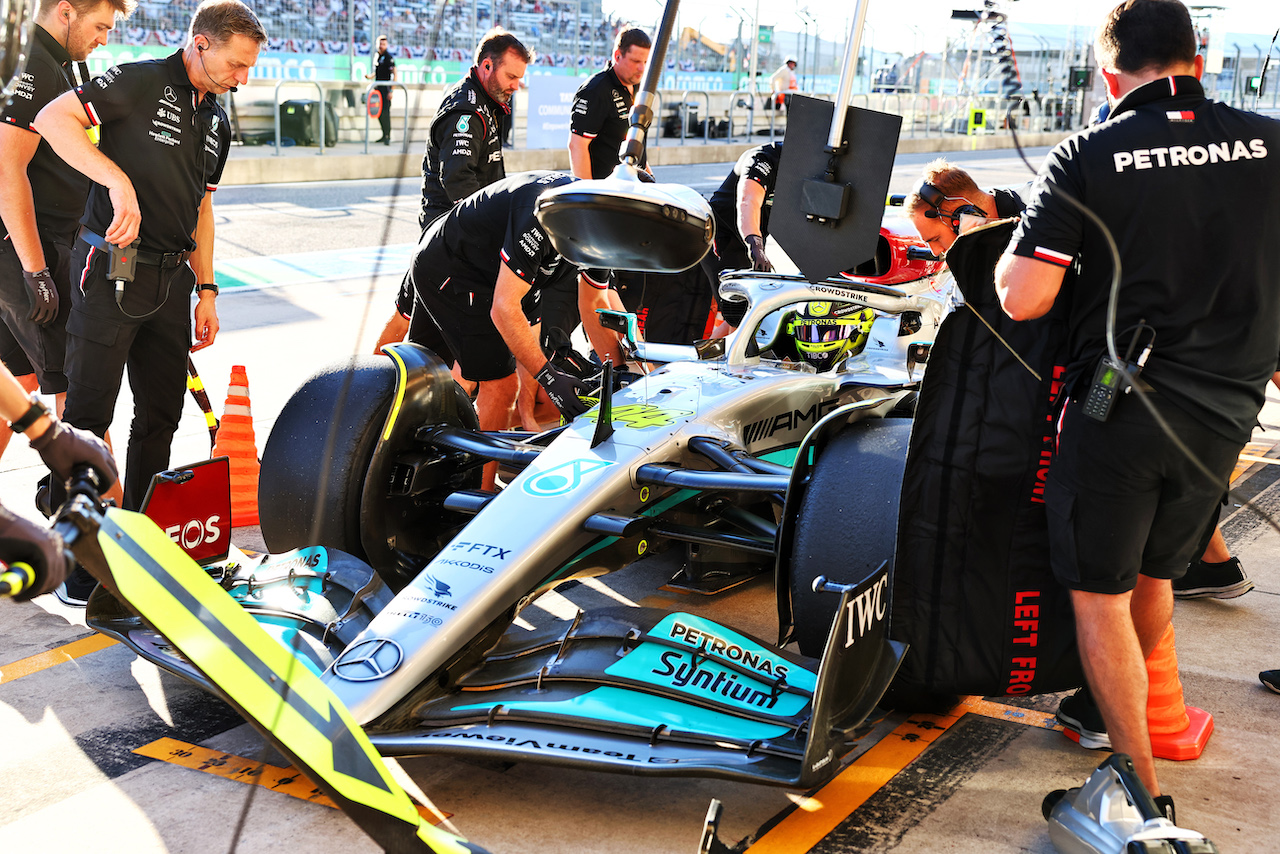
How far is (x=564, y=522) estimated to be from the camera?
10.8 feet

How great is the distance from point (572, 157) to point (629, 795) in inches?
182

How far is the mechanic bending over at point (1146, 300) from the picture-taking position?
2531 mm

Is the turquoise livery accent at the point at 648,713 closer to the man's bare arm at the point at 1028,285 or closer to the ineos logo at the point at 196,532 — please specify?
the man's bare arm at the point at 1028,285

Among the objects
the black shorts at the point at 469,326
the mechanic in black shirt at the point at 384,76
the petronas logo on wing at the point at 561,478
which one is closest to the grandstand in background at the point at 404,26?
the mechanic in black shirt at the point at 384,76

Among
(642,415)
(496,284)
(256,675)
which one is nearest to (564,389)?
(642,415)

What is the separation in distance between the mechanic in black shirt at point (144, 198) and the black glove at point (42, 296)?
9.2 inches

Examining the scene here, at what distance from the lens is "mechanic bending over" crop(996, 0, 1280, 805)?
2531 mm

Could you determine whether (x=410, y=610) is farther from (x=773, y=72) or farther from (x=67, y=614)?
(x=773, y=72)

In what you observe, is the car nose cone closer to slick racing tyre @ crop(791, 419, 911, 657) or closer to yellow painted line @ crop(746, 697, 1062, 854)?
slick racing tyre @ crop(791, 419, 911, 657)

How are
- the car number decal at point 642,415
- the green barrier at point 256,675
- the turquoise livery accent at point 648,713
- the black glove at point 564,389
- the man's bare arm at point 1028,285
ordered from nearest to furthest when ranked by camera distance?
the green barrier at point 256,675
the man's bare arm at point 1028,285
the turquoise livery accent at point 648,713
the car number decal at point 642,415
the black glove at point 564,389

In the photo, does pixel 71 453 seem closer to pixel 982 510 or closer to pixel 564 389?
pixel 982 510

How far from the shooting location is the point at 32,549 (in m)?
1.66

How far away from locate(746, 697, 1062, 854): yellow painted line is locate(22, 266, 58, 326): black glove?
325 centimetres

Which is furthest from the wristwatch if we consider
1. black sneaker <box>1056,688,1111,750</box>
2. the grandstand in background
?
the grandstand in background
